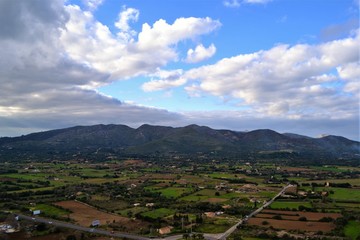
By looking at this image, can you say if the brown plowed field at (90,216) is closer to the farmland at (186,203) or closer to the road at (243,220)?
the farmland at (186,203)

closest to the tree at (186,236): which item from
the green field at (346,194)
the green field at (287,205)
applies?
the green field at (287,205)

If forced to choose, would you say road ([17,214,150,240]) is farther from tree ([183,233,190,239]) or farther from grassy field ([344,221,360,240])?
grassy field ([344,221,360,240])

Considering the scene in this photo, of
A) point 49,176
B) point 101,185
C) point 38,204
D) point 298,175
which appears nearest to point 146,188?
point 101,185

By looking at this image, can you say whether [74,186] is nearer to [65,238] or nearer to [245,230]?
[65,238]

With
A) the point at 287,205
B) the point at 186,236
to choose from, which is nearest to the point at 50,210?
the point at 186,236

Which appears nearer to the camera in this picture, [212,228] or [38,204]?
[212,228]

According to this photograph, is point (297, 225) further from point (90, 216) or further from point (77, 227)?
point (90, 216)

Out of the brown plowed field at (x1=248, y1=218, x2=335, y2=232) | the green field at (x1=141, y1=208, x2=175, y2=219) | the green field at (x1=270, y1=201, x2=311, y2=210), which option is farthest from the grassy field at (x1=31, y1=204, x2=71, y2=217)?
the green field at (x1=270, y1=201, x2=311, y2=210)
